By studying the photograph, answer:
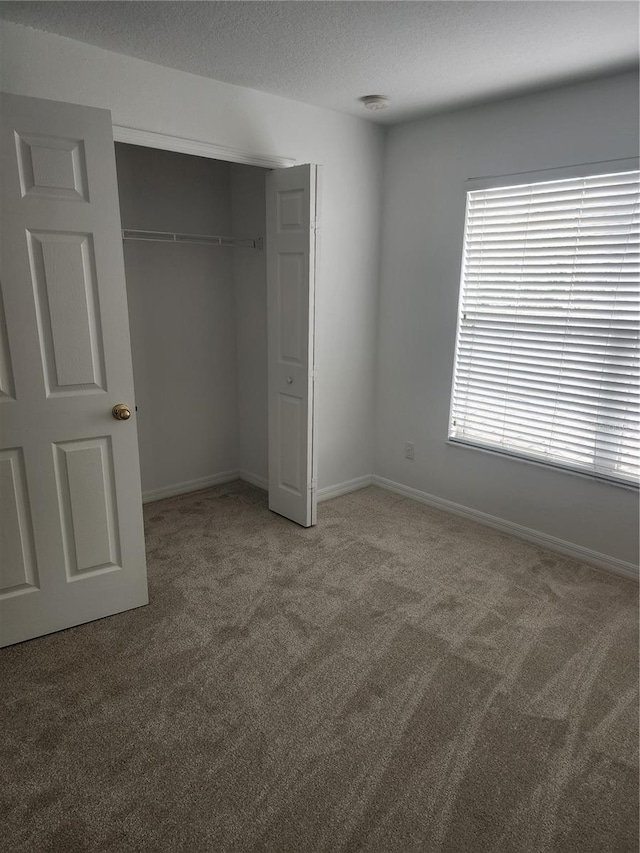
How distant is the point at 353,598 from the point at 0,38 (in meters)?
2.96

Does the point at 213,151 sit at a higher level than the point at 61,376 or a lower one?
higher

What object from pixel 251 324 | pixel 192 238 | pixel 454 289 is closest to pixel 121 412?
pixel 192 238

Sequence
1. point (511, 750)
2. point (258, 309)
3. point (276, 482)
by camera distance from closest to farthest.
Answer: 1. point (511, 750)
2. point (276, 482)
3. point (258, 309)

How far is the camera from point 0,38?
7.34 feet

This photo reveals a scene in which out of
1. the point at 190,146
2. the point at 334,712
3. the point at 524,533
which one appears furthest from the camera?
the point at 524,533

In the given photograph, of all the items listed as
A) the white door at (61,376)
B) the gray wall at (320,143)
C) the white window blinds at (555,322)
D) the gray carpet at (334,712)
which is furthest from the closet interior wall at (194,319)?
the white window blinds at (555,322)

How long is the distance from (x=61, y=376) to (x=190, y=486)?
201 cm

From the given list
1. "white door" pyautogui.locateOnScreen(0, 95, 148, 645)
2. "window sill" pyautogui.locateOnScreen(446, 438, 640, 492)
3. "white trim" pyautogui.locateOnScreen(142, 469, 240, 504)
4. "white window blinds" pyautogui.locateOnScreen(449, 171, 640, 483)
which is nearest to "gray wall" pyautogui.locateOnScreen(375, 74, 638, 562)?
"window sill" pyautogui.locateOnScreen(446, 438, 640, 492)

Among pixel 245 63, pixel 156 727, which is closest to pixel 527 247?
pixel 245 63

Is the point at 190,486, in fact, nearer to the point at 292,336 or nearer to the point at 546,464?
the point at 292,336

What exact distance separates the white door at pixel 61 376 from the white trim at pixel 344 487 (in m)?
1.74

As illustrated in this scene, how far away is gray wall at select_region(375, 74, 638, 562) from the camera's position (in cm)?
286

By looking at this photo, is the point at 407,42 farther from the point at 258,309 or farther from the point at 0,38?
the point at 258,309

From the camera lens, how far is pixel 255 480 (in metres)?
4.30
